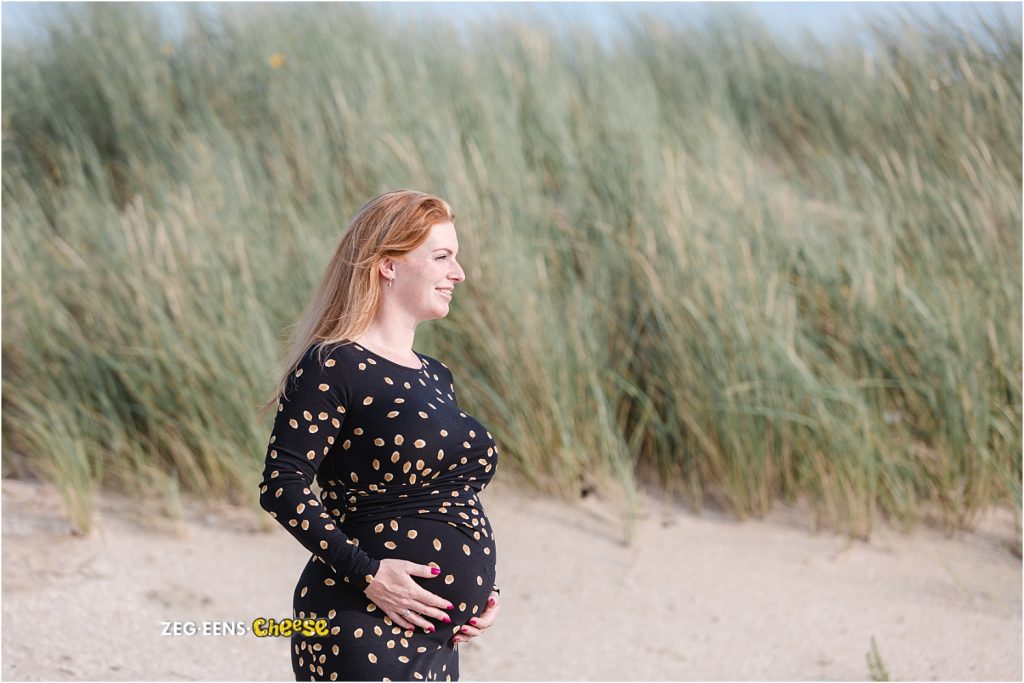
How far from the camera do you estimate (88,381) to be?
4.64 metres

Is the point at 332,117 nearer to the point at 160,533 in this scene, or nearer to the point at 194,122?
the point at 194,122

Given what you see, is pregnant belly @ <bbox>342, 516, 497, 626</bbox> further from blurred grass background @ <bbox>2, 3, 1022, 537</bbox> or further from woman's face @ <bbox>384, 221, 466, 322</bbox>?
blurred grass background @ <bbox>2, 3, 1022, 537</bbox>

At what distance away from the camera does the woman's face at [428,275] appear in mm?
1841

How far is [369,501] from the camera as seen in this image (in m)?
1.83

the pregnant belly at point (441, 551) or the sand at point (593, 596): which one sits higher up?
the pregnant belly at point (441, 551)

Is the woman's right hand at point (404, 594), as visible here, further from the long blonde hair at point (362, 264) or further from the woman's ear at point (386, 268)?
the woman's ear at point (386, 268)

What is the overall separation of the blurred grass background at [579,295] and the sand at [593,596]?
15cm


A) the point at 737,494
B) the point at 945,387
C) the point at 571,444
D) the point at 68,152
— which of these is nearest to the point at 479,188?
the point at 571,444

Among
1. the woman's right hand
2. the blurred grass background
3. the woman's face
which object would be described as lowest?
the blurred grass background

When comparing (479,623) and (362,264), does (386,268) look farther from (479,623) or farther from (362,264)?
(479,623)

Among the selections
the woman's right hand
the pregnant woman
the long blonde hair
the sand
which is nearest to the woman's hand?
the pregnant woman

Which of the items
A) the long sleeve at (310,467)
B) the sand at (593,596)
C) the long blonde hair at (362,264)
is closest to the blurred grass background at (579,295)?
the sand at (593,596)

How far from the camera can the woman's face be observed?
1841 millimetres

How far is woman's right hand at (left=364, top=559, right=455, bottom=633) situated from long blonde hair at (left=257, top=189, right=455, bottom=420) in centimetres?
34
